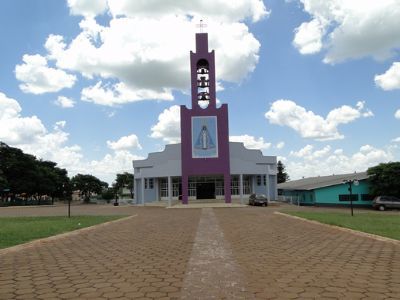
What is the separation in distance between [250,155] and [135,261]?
4676cm

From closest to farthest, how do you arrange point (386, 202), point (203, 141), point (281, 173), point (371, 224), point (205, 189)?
1. point (371, 224)
2. point (386, 202)
3. point (203, 141)
4. point (205, 189)
5. point (281, 173)

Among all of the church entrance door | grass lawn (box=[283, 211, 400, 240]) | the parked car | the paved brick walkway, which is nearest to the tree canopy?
the church entrance door


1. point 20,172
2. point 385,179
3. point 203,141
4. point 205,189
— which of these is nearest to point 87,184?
point 20,172

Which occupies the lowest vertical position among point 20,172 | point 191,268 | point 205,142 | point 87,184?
point 191,268

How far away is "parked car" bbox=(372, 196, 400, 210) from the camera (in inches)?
1430

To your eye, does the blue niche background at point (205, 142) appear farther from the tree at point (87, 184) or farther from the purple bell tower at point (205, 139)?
the tree at point (87, 184)

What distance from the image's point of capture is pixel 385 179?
130 feet

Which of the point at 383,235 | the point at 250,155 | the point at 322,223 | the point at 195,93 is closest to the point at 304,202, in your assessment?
the point at 250,155

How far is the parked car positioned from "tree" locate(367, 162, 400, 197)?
9.08 ft

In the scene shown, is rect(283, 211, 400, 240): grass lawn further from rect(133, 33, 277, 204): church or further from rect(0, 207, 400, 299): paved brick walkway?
rect(133, 33, 277, 204): church

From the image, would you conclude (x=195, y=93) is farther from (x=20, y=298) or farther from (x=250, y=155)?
(x=20, y=298)

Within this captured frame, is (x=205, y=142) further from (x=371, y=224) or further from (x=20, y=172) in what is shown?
(x=20, y=172)

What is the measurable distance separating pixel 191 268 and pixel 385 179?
36222 millimetres

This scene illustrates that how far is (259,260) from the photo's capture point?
873 cm
